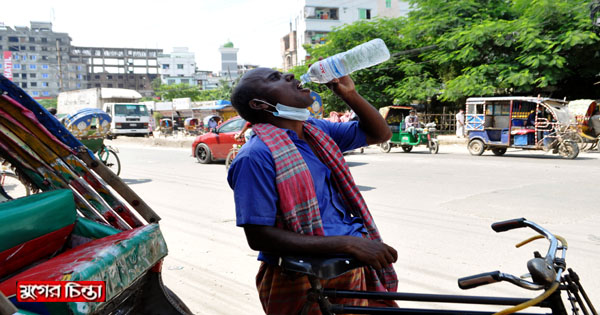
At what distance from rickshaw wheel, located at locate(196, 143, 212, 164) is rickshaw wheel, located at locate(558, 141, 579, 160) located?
1045cm

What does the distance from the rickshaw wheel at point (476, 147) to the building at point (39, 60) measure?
110528mm

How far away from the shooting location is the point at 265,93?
1752mm

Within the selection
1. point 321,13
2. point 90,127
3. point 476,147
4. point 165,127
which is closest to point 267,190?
point 90,127

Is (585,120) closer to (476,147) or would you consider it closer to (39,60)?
(476,147)

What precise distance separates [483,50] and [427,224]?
16.2m

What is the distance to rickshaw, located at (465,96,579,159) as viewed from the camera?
13.4m

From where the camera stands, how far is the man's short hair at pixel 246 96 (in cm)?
176

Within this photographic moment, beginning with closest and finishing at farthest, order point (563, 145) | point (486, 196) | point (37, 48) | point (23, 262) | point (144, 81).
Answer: point (23, 262) → point (486, 196) → point (563, 145) → point (37, 48) → point (144, 81)

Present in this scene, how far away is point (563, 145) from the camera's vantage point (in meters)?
13.2

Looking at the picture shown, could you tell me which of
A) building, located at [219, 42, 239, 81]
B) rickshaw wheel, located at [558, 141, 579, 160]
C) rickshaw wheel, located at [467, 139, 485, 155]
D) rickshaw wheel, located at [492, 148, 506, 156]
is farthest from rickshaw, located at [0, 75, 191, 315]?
building, located at [219, 42, 239, 81]

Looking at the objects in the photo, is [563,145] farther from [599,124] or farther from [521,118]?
[599,124]

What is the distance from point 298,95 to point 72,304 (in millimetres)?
1301

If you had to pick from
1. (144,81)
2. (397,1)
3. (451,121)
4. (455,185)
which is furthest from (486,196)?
(144,81)

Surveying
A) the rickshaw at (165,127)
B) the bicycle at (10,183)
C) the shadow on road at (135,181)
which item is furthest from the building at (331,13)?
the bicycle at (10,183)
